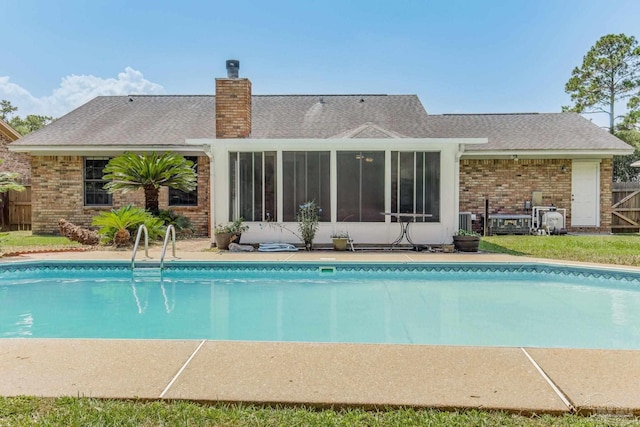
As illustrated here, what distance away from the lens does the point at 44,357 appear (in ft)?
10.6

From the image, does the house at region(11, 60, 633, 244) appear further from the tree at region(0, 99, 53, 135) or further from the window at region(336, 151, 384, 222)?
the tree at region(0, 99, 53, 135)

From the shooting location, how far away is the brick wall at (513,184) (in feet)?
46.9

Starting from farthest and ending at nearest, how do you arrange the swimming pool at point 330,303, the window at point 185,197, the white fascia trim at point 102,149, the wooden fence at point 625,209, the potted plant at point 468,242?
1. the wooden fence at point 625,209
2. the window at point 185,197
3. the white fascia trim at point 102,149
4. the potted plant at point 468,242
5. the swimming pool at point 330,303

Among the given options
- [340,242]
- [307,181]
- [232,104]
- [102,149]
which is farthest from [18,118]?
[340,242]

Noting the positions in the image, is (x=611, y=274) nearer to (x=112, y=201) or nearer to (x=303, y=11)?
(x=303, y=11)

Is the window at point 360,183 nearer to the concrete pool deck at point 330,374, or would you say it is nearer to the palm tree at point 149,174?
the palm tree at point 149,174

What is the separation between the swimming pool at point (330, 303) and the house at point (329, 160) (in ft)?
8.39

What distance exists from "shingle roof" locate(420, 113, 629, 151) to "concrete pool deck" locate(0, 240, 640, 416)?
1170 centimetres

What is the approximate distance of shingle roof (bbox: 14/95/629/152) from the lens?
46.6 ft

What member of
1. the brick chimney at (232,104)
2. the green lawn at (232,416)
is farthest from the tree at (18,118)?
the green lawn at (232,416)

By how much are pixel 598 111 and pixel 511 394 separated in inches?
1218

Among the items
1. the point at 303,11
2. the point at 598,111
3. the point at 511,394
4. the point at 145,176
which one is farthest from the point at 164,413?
the point at 598,111

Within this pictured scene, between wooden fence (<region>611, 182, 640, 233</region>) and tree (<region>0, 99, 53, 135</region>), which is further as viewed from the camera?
tree (<region>0, 99, 53, 135</region>)

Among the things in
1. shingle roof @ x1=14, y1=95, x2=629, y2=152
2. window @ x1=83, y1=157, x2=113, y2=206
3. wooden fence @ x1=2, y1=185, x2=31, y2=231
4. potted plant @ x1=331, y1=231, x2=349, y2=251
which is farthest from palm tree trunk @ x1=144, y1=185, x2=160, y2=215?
wooden fence @ x1=2, y1=185, x2=31, y2=231
